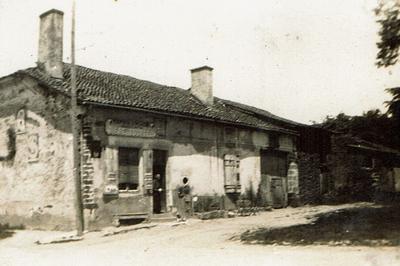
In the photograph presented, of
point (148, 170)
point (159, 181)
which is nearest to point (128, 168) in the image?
point (148, 170)

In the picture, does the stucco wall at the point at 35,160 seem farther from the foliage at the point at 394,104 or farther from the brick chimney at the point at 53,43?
the foliage at the point at 394,104

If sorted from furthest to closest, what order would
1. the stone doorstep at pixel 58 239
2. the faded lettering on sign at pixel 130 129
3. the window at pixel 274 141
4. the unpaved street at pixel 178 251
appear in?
1. the window at pixel 274 141
2. the faded lettering on sign at pixel 130 129
3. the stone doorstep at pixel 58 239
4. the unpaved street at pixel 178 251

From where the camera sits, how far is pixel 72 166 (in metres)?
14.9

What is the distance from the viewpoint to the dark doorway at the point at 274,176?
2200 cm

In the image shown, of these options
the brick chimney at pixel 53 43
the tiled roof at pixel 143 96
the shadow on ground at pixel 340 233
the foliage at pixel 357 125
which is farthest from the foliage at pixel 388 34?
the foliage at pixel 357 125

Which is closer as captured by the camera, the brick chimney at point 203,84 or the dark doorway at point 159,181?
the dark doorway at point 159,181

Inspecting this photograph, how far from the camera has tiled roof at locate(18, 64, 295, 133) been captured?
15828 mm

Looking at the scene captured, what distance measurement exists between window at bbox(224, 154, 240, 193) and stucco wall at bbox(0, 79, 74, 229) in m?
7.20

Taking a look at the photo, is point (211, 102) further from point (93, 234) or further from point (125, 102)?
point (93, 234)

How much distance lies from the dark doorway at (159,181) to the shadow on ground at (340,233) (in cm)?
→ 540

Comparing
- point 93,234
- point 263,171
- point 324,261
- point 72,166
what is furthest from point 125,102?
point 324,261

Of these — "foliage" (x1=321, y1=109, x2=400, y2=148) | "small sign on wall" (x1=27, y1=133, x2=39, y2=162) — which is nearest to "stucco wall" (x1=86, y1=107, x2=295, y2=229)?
"small sign on wall" (x1=27, y1=133, x2=39, y2=162)

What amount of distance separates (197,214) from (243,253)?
28.8 feet

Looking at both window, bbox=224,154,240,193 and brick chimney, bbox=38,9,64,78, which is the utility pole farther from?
window, bbox=224,154,240,193
